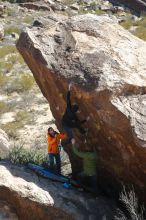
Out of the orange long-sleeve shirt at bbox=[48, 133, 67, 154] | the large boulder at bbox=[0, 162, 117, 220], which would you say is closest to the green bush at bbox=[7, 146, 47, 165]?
the orange long-sleeve shirt at bbox=[48, 133, 67, 154]

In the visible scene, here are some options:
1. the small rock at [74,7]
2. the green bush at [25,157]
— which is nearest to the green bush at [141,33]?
the green bush at [25,157]

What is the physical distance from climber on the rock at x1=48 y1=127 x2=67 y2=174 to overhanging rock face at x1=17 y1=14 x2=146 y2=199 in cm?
35

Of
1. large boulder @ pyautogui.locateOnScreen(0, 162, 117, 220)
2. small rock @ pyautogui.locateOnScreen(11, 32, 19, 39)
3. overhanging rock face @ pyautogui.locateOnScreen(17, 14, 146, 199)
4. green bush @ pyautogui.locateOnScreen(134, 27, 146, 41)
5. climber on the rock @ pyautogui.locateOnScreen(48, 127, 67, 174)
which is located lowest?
small rock @ pyautogui.locateOnScreen(11, 32, 19, 39)

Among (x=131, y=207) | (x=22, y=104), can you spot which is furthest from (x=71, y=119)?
(x=22, y=104)

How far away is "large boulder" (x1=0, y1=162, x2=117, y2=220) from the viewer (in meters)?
8.45

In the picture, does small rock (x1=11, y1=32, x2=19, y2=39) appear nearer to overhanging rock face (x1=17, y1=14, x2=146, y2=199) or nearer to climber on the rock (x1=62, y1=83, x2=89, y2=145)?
overhanging rock face (x1=17, y1=14, x2=146, y2=199)

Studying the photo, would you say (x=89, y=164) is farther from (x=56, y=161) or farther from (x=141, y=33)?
(x=141, y=33)

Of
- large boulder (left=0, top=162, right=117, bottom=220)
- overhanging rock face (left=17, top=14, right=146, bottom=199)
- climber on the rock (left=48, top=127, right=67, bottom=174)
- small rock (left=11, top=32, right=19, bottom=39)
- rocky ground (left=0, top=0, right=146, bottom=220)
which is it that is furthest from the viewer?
small rock (left=11, top=32, right=19, bottom=39)

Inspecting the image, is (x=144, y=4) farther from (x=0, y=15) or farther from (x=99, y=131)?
(x=99, y=131)

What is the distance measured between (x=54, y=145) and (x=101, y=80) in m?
1.98

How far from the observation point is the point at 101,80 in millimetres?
8117

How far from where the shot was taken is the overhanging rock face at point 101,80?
7977 mm

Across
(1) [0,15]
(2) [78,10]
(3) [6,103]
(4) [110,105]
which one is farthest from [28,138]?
(2) [78,10]

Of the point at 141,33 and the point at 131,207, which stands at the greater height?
the point at 131,207
